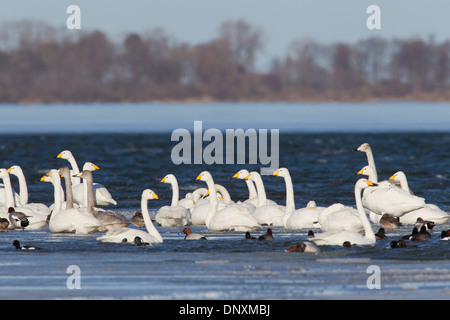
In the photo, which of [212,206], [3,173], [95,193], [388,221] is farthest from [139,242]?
[95,193]

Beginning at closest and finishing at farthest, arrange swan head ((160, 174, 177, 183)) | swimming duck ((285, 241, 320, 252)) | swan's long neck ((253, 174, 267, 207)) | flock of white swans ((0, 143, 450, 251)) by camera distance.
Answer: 1. swimming duck ((285, 241, 320, 252))
2. flock of white swans ((0, 143, 450, 251))
3. swan head ((160, 174, 177, 183))
4. swan's long neck ((253, 174, 267, 207))

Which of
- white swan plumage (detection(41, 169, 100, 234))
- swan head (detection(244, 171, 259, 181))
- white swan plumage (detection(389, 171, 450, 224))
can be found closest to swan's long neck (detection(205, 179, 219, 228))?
swan head (detection(244, 171, 259, 181))

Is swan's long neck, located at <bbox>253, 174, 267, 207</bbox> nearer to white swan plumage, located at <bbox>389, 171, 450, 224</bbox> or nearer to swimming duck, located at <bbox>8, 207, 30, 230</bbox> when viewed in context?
white swan plumage, located at <bbox>389, 171, 450, 224</bbox>

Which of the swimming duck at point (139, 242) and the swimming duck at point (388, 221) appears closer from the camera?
the swimming duck at point (139, 242)

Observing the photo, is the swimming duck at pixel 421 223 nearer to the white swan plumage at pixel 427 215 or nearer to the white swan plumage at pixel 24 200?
the white swan plumage at pixel 427 215

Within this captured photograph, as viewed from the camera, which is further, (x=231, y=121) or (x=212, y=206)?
(x=231, y=121)

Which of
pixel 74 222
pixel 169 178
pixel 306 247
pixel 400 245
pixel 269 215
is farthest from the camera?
pixel 169 178

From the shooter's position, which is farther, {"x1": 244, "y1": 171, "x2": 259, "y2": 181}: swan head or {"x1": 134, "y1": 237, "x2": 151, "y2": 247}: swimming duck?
{"x1": 244, "y1": 171, "x2": 259, "y2": 181}: swan head

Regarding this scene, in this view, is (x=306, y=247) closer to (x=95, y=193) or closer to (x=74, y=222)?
(x=74, y=222)

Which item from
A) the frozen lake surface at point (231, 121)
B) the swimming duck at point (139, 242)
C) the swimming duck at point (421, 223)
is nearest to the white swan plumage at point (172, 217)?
the swimming duck at point (139, 242)
